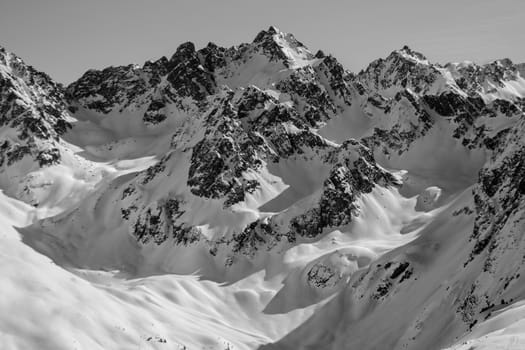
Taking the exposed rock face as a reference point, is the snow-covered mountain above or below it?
below

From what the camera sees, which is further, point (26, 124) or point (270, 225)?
point (26, 124)

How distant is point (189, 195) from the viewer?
14062 centimetres

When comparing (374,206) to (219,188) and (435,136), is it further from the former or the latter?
(435,136)

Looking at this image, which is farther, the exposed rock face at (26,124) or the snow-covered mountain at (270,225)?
the exposed rock face at (26,124)

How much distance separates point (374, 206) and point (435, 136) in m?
56.1

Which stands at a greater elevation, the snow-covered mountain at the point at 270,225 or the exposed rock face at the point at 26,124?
the exposed rock face at the point at 26,124

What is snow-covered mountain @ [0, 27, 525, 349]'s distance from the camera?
2184 inches

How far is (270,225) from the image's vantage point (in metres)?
127

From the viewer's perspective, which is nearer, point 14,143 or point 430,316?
point 430,316

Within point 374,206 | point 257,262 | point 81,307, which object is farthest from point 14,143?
point 81,307

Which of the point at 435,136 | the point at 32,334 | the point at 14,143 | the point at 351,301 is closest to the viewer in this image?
the point at 32,334

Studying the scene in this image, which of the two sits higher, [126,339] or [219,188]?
[219,188]

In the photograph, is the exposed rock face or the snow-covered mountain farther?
the exposed rock face

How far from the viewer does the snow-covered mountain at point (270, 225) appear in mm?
55469
